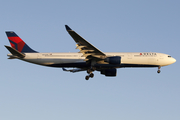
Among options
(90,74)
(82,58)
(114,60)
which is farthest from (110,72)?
(114,60)

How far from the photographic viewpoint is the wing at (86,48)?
42041 mm

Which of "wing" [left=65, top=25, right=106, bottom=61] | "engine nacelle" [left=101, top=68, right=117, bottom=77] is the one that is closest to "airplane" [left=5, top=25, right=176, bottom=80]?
"wing" [left=65, top=25, right=106, bottom=61]

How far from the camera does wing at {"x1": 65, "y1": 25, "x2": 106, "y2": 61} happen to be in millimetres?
42041

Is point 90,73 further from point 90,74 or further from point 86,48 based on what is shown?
point 86,48

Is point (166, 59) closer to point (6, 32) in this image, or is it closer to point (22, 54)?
point (22, 54)

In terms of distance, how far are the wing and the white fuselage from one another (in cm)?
294

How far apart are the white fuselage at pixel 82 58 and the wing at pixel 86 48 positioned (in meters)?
2.94

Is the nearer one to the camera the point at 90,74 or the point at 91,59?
the point at 91,59

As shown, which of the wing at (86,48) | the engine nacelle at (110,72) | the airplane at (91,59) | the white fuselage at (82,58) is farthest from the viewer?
the engine nacelle at (110,72)

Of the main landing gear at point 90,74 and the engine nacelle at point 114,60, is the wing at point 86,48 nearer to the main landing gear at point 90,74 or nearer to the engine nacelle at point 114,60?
the engine nacelle at point 114,60

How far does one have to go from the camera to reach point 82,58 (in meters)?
51.1

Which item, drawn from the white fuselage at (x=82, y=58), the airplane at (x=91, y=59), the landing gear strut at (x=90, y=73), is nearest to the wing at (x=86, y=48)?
the airplane at (x=91, y=59)

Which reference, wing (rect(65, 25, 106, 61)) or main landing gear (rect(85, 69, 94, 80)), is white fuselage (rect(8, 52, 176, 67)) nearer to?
main landing gear (rect(85, 69, 94, 80))

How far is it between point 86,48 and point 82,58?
201 inches
